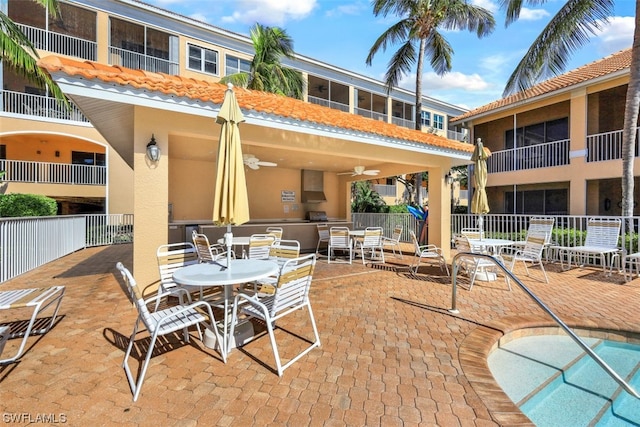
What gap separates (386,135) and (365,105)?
20575mm

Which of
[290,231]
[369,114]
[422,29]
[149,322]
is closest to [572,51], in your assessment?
[422,29]

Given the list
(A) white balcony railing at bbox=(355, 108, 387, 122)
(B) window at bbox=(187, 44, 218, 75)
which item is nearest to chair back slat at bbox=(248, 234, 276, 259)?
(B) window at bbox=(187, 44, 218, 75)

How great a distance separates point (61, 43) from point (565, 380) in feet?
78.1

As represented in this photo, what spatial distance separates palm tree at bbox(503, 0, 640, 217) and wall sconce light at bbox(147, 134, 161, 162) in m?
12.3

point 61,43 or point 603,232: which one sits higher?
point 61,43

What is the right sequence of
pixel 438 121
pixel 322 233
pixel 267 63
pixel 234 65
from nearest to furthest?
pixel 322 233, pixel 267 63, pixel 234 65, pixel 438 121

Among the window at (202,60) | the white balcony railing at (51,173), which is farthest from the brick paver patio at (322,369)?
the window at (202,60)

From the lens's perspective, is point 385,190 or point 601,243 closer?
point 601,243

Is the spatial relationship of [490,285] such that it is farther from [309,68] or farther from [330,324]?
[309,68]

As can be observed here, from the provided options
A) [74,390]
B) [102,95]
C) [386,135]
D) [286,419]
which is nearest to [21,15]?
[102,95]

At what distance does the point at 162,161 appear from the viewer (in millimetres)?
5652

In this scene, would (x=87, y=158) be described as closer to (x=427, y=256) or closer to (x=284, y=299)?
(x=427, y=256)

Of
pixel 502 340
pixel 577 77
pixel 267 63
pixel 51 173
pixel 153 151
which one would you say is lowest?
pixel 502 340

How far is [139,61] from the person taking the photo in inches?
696
